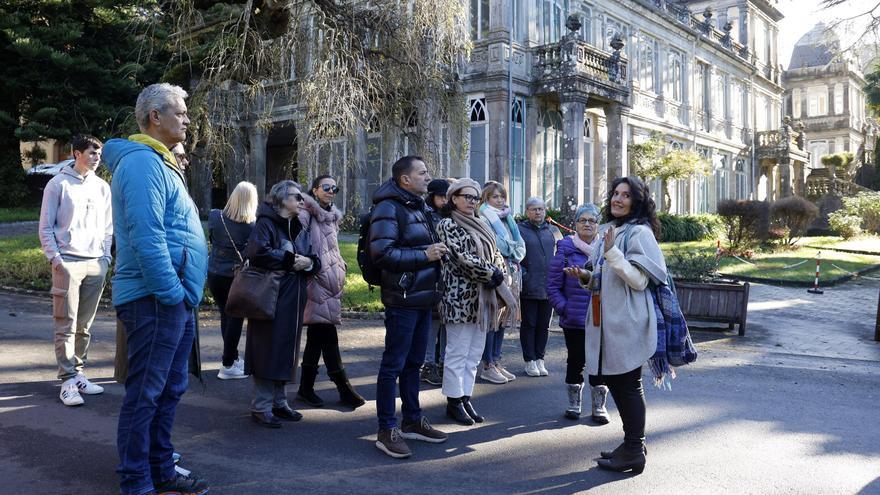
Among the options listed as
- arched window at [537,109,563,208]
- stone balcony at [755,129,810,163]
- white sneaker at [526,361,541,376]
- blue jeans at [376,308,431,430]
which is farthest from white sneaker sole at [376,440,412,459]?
stone balcony at [755,129,810,163]

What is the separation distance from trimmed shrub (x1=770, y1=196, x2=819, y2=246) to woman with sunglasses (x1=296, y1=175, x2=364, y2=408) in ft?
68.2

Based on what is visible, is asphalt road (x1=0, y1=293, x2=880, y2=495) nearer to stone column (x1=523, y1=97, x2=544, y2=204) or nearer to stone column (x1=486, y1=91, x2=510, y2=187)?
stone column (x1=486, y1=91, x2=510, y2=187)

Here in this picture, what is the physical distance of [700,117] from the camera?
34094mm

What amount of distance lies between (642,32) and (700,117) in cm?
698

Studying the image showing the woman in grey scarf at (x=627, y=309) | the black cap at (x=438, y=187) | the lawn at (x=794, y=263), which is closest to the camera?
the woman in grey scarf at (x=627, y=309)

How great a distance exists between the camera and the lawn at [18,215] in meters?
22.2

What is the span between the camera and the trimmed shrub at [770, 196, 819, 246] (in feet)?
77.0

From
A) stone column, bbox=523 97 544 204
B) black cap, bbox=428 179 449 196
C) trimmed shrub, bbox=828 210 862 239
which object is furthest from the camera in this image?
trimmed shrub, bbox=828 210 862 239

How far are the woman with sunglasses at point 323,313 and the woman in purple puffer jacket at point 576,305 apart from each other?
187 centimetres

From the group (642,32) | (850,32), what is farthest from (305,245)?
(642,32)

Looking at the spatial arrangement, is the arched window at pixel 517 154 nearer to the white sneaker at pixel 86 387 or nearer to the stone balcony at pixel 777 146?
the white sneaker at pixel 86 387

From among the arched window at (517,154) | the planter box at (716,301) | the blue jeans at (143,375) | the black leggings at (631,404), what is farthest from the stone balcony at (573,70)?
the blue jeans at (143,375)

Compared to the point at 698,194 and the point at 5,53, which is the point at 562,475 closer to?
the point at 5,53

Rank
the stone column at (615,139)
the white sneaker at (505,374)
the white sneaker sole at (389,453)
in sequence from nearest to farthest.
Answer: the white sneaker sole at (389,453)
the white sneaker at (505,374)
the stone column at (615,139)
